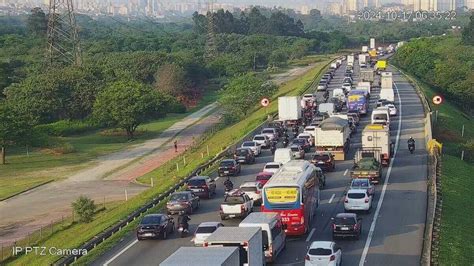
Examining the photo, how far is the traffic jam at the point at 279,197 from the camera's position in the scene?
2441 cm

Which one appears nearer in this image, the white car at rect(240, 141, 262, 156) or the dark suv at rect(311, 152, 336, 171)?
the dark suv at rect(311, 152, 336, 171)

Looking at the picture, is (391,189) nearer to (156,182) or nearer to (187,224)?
(187,224)

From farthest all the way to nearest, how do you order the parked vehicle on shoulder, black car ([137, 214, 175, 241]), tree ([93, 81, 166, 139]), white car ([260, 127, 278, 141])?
1. tree ([93, 81, 166, 139])
2. white car ([260, 127, 278, 141])
3. the parked vehicle on shoulder
4. black car ([137, 214, 175, 241])

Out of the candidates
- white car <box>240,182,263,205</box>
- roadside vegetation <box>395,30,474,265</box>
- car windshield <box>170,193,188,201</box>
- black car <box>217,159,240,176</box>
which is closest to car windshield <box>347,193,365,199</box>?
roadside vegetation <box>395,30,474,265</box>

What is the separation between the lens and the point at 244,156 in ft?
164

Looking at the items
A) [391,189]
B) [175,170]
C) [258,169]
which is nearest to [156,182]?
[175,170]

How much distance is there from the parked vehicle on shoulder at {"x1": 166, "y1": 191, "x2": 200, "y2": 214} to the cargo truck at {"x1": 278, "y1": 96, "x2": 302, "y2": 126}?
27.3m

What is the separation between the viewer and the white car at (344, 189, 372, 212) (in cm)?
3500

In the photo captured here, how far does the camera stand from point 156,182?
53.2m

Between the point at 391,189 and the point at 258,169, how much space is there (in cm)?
968

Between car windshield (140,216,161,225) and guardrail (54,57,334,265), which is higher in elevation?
car windshield (140,216,161,225)

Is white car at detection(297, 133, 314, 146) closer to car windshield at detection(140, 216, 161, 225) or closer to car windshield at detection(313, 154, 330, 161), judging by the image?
car windshield at detection(313, 154, 330, 161)

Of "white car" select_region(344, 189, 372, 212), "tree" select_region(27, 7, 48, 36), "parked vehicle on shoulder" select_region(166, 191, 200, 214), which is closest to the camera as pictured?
"white car" select_region(344, 189, 372, 212)

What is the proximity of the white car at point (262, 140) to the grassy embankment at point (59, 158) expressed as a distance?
634 inches
